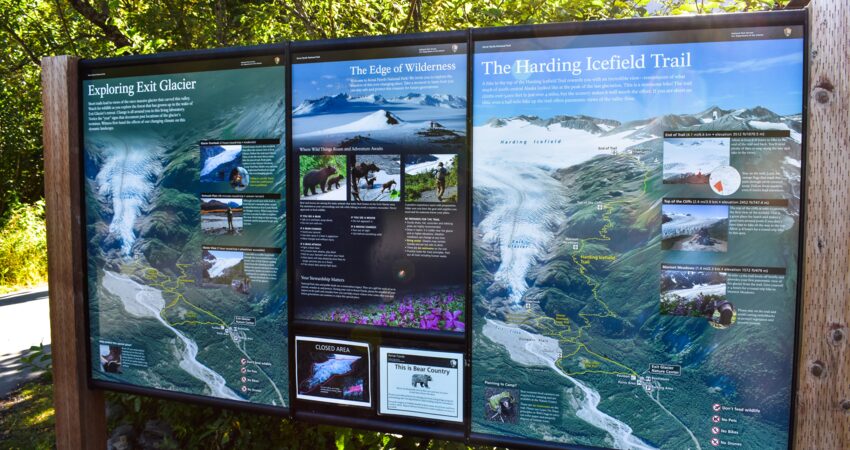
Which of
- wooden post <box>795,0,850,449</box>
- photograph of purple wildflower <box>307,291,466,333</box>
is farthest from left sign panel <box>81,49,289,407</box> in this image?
wooden post <box>795,0,850,449</box>

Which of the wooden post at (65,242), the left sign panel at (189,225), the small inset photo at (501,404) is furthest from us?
the wooden post at (65,242)

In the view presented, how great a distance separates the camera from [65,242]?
346cm

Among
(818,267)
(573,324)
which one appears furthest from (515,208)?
(818,267)

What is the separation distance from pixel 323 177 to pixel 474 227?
30.9 inches

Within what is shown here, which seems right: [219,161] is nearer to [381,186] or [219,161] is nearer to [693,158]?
[381,186]

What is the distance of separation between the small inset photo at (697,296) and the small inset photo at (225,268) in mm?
2016

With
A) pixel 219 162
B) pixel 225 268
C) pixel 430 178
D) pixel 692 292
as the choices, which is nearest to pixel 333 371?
pixel 225 268

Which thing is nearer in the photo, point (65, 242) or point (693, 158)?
point (693, 158)

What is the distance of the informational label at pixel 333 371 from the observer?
298 centimetres

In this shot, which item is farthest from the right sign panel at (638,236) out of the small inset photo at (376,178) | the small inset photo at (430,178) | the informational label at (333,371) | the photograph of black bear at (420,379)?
the informational label at (333,371)

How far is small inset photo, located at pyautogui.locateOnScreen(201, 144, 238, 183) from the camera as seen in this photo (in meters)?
3.13

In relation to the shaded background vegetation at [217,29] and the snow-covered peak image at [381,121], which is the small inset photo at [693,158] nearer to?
the snow-covered peak image at [381,121]

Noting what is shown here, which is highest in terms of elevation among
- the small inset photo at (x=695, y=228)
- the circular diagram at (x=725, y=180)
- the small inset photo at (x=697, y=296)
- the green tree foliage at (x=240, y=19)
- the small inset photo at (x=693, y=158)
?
the green tree foliage at (x=240, y=19)

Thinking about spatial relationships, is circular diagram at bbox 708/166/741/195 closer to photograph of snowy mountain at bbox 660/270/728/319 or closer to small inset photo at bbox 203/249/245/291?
photograph of snowy mountain at bbox 660/270/728/319
